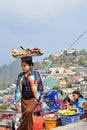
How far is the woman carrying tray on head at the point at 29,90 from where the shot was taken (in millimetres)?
4543

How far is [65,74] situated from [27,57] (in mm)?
102967

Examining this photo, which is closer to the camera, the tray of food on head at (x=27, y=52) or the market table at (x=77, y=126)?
the tray of food on head at (x=27, y=52)

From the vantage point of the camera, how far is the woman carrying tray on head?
4.54 meters

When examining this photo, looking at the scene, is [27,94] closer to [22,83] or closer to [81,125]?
[22,83]

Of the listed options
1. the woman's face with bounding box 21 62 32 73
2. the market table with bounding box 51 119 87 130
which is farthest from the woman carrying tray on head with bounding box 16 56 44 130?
the market table with bounding box 51 119 87 130

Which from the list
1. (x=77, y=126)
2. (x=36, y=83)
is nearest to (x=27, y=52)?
(x=36, y=83)

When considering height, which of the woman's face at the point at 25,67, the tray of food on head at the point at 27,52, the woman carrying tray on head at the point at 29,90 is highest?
the tray of food on head at the point at 27,52

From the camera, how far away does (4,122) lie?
21.8ft

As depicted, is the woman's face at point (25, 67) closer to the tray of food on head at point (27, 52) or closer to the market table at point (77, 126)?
the tray of food on head at point (27, 52)

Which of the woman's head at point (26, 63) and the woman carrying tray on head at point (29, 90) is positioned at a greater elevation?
the woman's head at point (26, 63)

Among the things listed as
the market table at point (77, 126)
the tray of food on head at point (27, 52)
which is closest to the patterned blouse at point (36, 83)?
the tray of food on head at point (27, 52)

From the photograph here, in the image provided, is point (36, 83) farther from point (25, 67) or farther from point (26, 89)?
point (25, 67)

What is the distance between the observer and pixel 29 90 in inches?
180

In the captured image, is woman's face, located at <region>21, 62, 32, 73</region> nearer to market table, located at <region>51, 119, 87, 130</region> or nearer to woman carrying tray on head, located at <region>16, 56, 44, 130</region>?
woman carrying tray on head, located at <region>16, 56, 44, 130</region>
